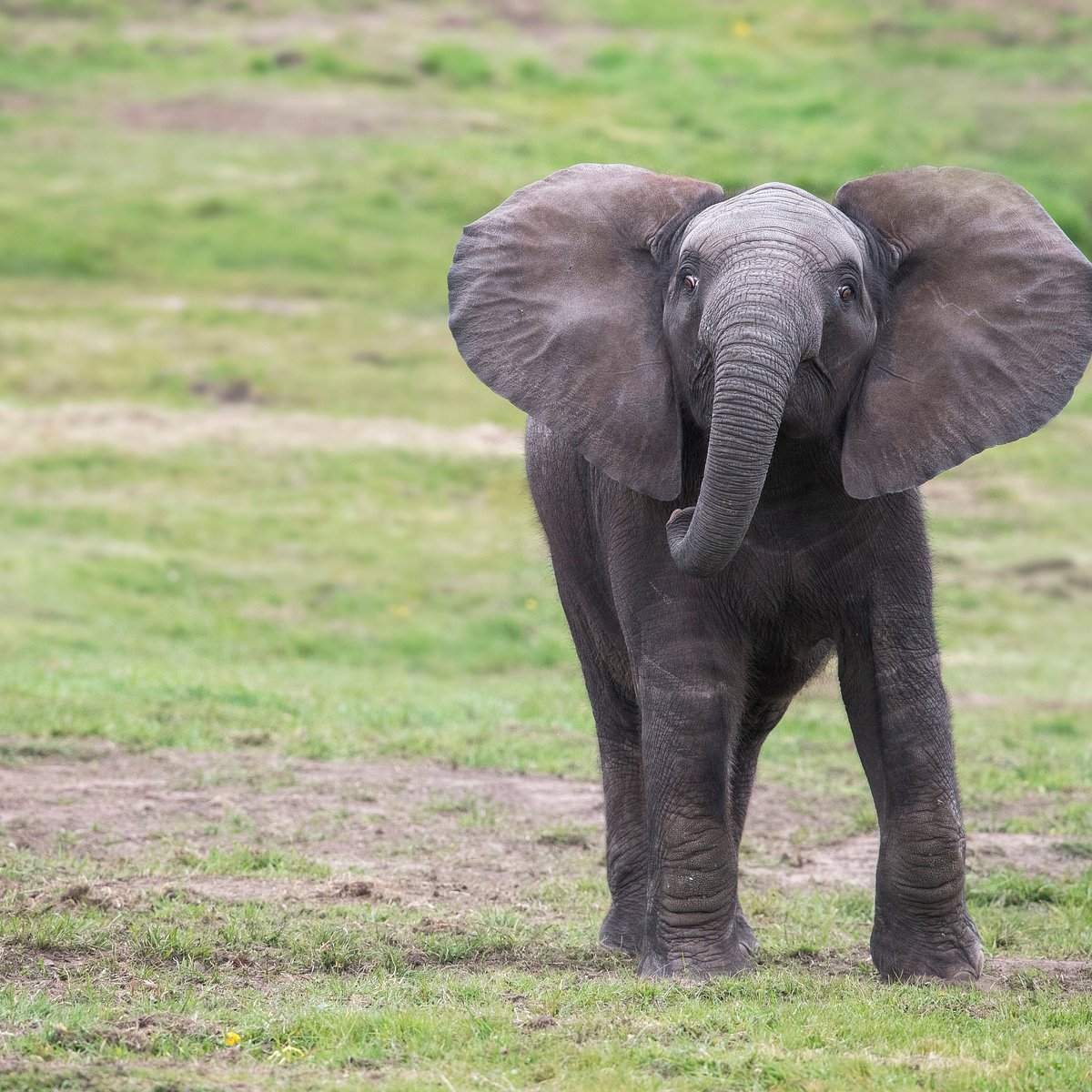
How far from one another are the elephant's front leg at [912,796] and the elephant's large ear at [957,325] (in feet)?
2.46

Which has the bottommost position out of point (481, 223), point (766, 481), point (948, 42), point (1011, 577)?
point (1011, 577)

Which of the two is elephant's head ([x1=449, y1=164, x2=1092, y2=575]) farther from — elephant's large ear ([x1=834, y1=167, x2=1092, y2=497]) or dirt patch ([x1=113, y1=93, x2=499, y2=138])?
dirt patch ([x1=113, y1=93, x2=499, y2=138])

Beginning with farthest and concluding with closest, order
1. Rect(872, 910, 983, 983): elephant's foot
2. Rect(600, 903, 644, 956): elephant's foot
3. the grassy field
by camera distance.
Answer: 1. Rect(600, 903, 644, 956): elephant's foot
2. Rect(872, 910, 983, 983): elephant's foot
3. the grassy field

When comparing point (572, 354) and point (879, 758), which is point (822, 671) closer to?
point (879, 758)

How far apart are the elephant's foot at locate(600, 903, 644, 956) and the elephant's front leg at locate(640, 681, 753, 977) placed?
0.93 meters

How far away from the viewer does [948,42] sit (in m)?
47.8

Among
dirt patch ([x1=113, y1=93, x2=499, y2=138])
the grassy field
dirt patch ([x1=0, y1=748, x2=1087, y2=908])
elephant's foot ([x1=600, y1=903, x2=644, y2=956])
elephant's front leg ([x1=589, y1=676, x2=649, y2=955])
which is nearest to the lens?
the grassy field

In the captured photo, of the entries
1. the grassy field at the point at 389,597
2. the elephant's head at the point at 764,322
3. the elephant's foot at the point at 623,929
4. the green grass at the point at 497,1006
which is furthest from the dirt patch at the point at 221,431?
the elephant's head at the point at 764,322

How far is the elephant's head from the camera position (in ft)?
21.7

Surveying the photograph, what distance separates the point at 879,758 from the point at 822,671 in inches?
39.4

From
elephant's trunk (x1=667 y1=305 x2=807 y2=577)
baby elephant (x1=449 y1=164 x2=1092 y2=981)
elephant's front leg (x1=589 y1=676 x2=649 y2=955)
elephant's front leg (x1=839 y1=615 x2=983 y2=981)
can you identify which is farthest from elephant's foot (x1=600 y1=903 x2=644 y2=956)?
elephant's trunk (x1=667 y1=305 x2=807 y2=577)

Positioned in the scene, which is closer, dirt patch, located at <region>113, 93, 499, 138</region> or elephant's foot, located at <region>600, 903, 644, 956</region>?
elephant's foot, located at <region>600, 903, 644, 956</region>

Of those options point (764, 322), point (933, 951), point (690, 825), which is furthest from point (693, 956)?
point (764, 322)

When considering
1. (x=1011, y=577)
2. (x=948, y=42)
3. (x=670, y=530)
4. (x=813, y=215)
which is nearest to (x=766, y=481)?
(x=670, y=530)
